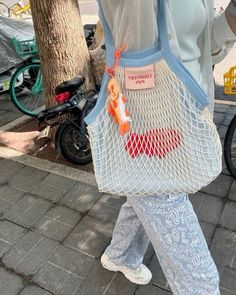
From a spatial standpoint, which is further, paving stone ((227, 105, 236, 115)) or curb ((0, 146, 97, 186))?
paving stone ((227, 105, 236, 115))

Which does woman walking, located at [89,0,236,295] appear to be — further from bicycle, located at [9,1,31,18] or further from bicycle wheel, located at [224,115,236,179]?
bicycle, located at [9,1,31,18]

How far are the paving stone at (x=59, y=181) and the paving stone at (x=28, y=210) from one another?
26 centimetres

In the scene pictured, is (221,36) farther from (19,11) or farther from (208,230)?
(19,11)

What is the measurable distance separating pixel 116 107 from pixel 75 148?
2399 millimetres

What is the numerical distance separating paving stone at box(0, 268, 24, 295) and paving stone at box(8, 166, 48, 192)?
1.01m

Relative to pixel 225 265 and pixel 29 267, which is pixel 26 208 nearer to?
pixel 29 267

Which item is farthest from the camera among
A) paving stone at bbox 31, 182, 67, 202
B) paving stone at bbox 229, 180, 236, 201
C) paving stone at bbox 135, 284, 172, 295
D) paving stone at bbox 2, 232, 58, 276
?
paving stone at bbox 31, 182, 67, 202

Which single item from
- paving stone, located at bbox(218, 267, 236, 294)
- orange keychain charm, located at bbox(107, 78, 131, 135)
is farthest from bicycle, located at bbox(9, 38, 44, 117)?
orange keychain charm, located at bbox(107, 78, 131, 135)

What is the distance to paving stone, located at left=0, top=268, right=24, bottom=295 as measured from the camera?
2.34m

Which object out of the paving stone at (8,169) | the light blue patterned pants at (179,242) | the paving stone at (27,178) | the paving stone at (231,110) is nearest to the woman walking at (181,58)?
the light blue patterned pants at (179,242)

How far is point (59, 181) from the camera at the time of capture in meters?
3.44

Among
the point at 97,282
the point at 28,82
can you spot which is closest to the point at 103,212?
the point at 97,282

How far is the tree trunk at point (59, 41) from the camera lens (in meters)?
3.50

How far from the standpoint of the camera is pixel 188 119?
1.29m
